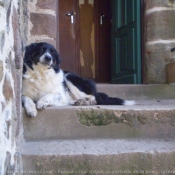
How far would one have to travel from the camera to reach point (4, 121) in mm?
1702

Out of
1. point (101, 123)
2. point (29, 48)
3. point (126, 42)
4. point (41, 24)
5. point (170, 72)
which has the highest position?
point (41, 24)

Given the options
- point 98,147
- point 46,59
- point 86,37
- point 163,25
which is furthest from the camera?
point 86,37

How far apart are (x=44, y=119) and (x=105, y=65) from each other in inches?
166

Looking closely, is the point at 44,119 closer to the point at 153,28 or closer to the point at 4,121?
the point at 4,121

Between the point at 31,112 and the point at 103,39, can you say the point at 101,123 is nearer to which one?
the point at 31,112

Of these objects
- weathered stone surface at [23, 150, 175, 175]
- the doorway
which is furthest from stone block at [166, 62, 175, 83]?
the doorway

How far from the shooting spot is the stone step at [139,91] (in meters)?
4.04

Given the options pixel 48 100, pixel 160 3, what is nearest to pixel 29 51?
pixel 48 100

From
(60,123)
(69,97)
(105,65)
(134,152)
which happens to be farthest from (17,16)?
(105,65)

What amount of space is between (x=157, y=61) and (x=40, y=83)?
6.29 ft

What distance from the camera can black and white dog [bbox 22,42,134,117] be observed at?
3.05 metres

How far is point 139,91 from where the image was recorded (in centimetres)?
409

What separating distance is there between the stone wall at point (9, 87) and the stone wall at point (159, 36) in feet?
8.46

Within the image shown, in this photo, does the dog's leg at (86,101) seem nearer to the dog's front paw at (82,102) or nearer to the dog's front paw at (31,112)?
the dog's front paw at (82,102)
